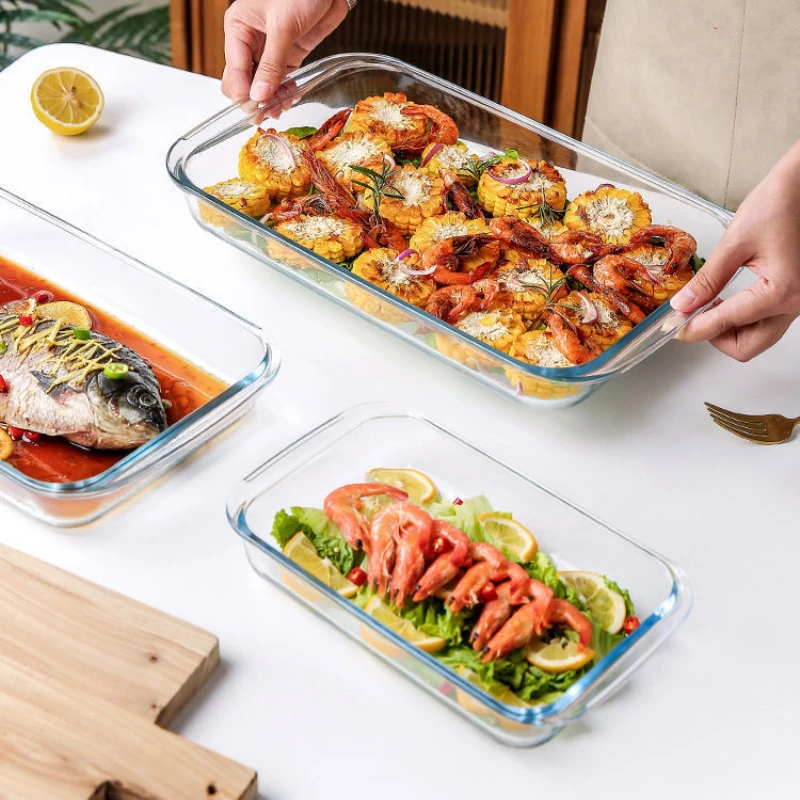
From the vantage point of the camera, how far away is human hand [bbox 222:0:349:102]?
6.42 feet

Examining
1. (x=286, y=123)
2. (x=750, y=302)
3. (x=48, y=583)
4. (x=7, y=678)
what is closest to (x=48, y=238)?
(x=286, y=123)

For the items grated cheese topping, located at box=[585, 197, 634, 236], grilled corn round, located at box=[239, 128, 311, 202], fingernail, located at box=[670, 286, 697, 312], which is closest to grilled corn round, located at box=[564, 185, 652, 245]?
grated cheese topping, located at box=[585, 197, 634, 236]

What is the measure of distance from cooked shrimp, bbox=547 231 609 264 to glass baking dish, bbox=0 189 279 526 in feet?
1.59

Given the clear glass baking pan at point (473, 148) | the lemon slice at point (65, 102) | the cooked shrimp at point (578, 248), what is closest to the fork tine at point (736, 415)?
the clear glass baking pan at point (473, 148)

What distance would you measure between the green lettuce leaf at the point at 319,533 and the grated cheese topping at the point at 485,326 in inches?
15.4

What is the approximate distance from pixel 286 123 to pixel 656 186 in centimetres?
69

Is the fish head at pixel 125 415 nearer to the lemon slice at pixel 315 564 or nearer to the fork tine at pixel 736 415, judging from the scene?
the lemon slice at pixel 315 564

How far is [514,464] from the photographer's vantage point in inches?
59.4

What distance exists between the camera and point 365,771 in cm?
112

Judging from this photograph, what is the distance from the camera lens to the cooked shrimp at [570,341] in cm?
149

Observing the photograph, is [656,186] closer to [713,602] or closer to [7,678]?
[713,602]

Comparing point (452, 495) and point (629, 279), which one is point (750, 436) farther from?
point (452, 495)

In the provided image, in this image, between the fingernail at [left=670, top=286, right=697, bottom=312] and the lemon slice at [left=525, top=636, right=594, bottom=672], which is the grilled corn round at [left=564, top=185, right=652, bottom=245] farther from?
the lemon slice at [left=525, top=636, right=594, bottom=672]

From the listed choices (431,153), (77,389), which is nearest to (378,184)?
(431,153)
